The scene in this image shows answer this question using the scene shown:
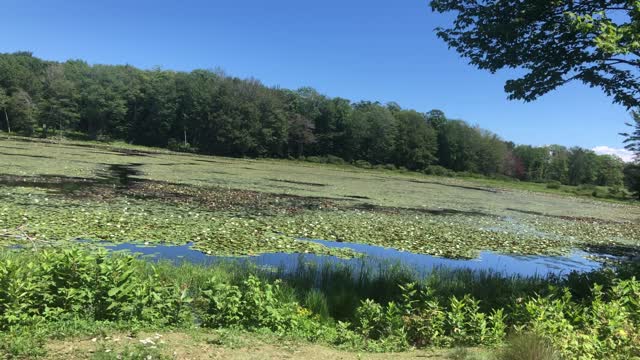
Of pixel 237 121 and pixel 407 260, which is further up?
pixel 237 121

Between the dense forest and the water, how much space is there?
83.6m

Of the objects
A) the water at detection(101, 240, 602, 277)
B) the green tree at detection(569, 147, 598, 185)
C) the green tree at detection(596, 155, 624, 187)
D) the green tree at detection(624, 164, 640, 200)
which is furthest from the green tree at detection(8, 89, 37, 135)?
the green tree at detection(596, 155, 624, 187)

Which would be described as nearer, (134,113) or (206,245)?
(206,245)

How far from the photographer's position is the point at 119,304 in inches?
255

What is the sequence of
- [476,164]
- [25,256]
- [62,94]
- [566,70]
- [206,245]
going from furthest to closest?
[476,164]
[62,94]
[206,245]
[566,70]
[25,256]

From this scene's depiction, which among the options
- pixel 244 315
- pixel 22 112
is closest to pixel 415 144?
pixel 22 112

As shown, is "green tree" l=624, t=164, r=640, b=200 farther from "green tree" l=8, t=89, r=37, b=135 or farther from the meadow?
"green tree" l=8, t=89, r=37, b=135

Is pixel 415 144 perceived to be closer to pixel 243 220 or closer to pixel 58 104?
pixel 58 104

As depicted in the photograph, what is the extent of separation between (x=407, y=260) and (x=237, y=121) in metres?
90.8

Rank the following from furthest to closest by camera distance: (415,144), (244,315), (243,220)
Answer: (415,144)
(243,220)
(244,315)

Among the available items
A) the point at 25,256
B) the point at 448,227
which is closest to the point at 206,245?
the point at 25,256

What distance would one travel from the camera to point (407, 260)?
1495 centimetres

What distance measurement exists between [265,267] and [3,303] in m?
6.61

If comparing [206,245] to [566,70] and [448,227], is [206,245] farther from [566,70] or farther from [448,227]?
[448,227]
